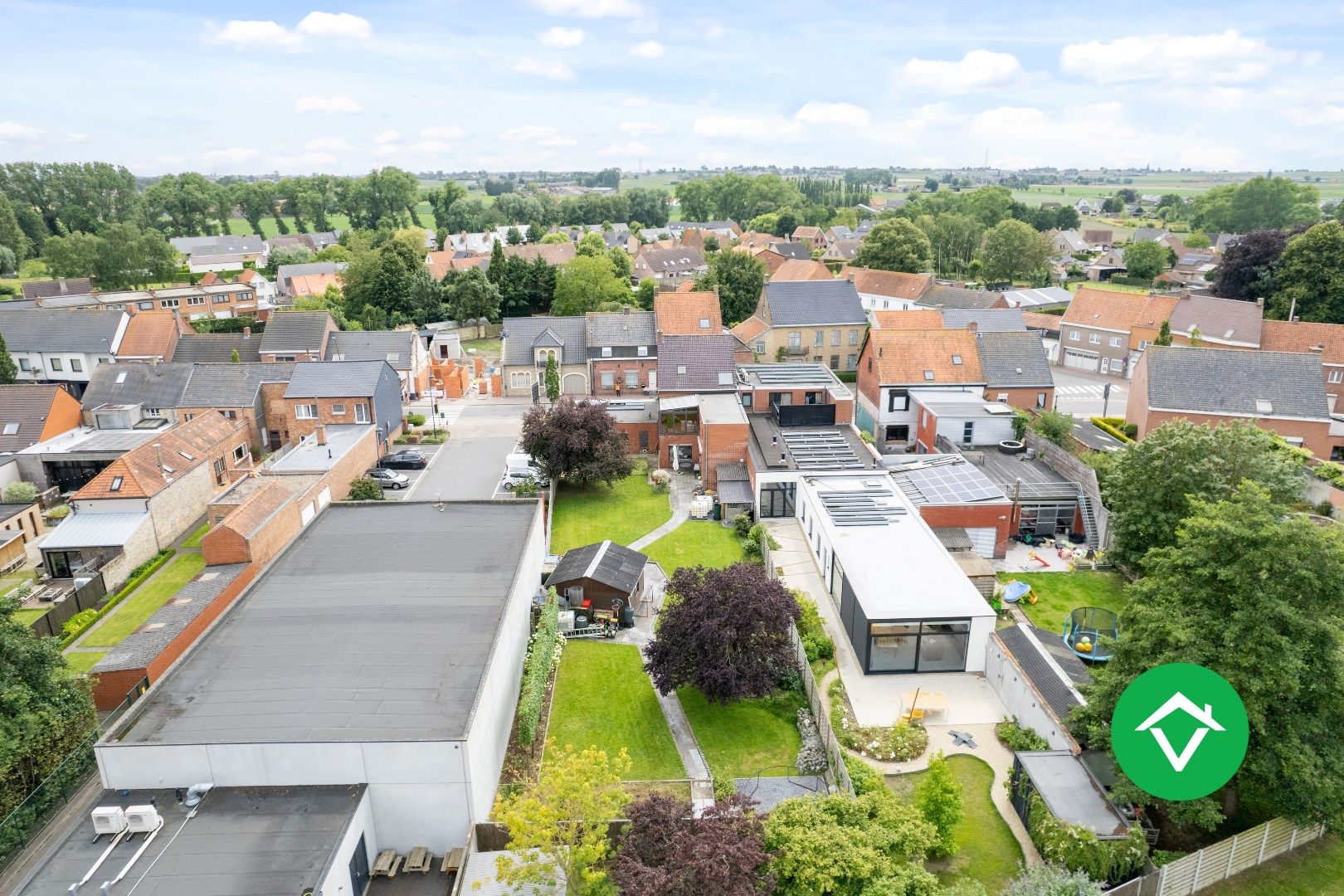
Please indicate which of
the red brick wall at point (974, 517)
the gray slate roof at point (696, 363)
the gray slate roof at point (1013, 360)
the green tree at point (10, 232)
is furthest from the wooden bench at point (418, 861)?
the green tree at point (10, 232)

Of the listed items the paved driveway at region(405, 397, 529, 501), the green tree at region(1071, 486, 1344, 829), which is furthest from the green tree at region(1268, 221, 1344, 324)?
the paved driveway at region(405, 397, 529, 501)

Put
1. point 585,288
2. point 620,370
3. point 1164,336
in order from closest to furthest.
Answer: point 620,370, point 1164,336, point 585,288

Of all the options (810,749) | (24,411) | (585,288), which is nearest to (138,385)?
(24,411)

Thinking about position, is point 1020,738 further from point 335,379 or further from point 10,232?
point 10,232

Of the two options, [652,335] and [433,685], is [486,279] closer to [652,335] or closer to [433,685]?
[652,335]

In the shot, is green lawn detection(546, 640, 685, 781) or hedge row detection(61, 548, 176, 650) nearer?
green lawn detection(546, 640, 685, 781)

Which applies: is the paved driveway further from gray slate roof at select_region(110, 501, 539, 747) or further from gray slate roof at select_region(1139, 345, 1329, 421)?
gray slate roof at select_region(1139, 345, 1329, 421)
